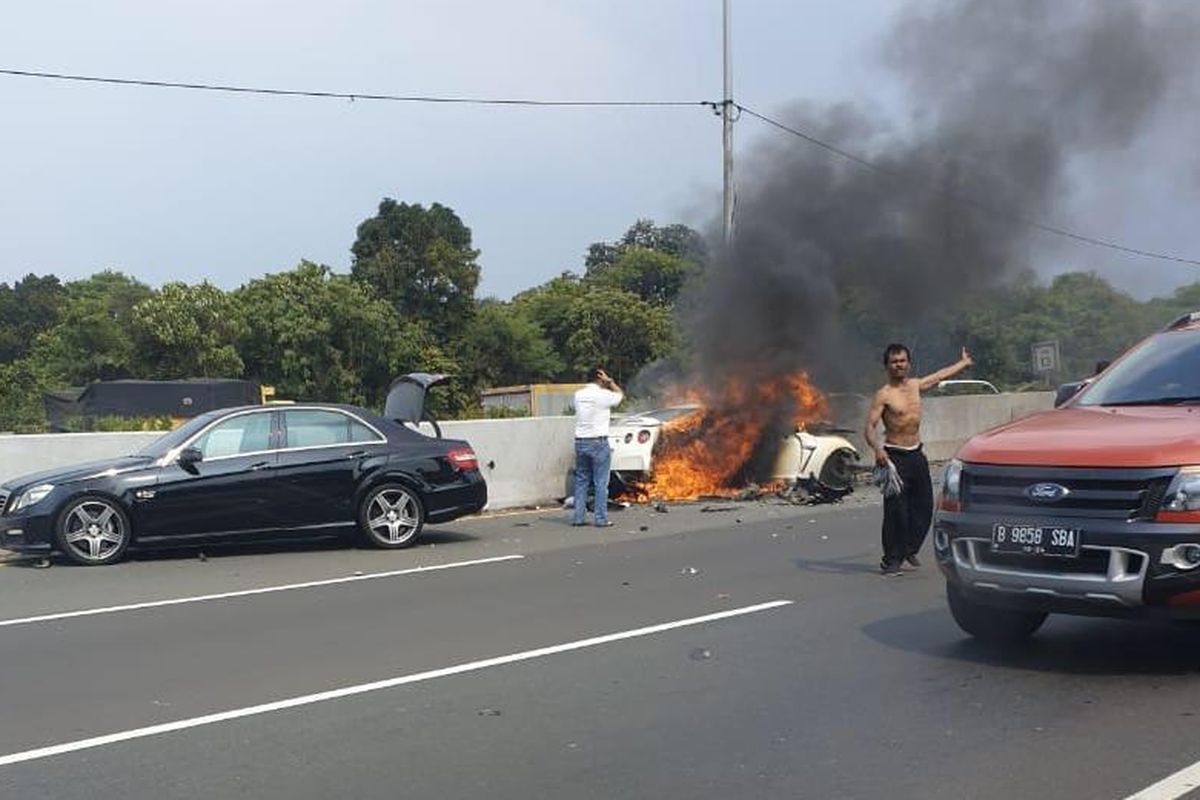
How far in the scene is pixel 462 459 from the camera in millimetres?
12500

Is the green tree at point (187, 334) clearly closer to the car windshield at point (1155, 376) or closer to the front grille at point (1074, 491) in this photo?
the car windshield at point (1155, 376)

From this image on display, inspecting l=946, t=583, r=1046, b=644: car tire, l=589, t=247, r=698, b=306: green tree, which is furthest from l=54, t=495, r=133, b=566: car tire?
l=589, t=247, r=698, b=306: green tree

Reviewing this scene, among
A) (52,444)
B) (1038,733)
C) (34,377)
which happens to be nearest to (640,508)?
(52,444)

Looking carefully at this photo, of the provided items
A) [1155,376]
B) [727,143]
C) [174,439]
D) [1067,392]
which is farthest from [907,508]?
[727,143]

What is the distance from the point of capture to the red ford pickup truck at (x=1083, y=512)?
17.8 ft

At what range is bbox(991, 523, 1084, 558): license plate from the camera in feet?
18.5

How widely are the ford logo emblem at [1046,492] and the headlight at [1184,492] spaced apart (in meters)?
0.44

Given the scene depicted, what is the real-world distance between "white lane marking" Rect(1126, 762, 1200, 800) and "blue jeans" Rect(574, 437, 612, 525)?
9.29m

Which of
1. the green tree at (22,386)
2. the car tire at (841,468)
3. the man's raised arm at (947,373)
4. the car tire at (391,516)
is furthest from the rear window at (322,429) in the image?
the green tree at (22,386)

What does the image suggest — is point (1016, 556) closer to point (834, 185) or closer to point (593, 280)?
point (834, 185)

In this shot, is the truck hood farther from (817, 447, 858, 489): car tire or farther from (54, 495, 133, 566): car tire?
(817, 447, 858, 489): car tire

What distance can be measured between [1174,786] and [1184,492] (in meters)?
1.50

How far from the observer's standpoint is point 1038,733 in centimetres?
506

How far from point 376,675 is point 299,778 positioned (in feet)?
5.58
